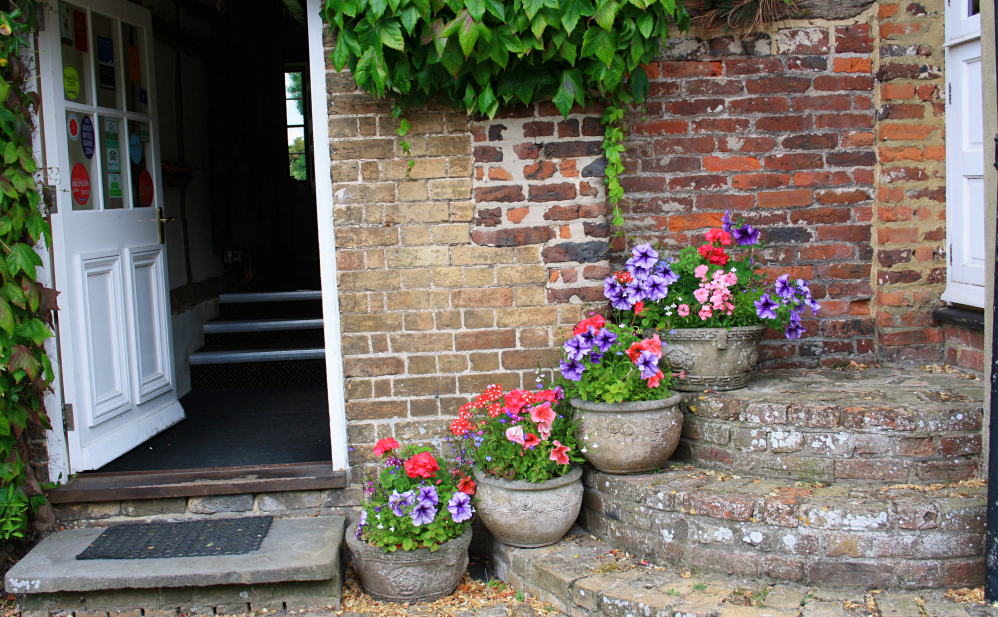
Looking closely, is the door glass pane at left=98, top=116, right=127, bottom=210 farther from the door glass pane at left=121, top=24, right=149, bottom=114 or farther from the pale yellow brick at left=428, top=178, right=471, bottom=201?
the pale yellow brick at left=428, top=178, right=471, bottom=201

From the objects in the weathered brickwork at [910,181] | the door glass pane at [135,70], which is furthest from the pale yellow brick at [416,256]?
the weathered brickwork at [910,181]

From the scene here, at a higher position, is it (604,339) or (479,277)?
(479,277)

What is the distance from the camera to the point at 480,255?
324cm

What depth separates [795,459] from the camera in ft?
9.52

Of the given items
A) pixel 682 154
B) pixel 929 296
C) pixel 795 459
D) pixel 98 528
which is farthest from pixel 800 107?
pixel 98 528

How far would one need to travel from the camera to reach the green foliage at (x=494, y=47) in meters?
2.77

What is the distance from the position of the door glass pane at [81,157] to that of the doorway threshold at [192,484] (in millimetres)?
1257

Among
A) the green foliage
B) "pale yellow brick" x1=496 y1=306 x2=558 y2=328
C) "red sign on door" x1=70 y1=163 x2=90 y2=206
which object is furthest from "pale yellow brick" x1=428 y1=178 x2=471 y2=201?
"red sign on door" x1=70 y1=163 x2=90 y2=206

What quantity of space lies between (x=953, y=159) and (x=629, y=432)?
81.8 inches

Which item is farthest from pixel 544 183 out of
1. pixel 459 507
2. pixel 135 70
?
Result: pixel 135 70

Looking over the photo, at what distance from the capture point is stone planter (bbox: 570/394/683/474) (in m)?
2.92

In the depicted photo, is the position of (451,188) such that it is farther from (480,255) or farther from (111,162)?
(111,162)

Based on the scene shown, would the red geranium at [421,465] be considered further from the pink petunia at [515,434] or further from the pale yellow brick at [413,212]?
the pale yellow brick at [413,212]

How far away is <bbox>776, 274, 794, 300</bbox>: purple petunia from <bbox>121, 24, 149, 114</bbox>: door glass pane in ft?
11.0
